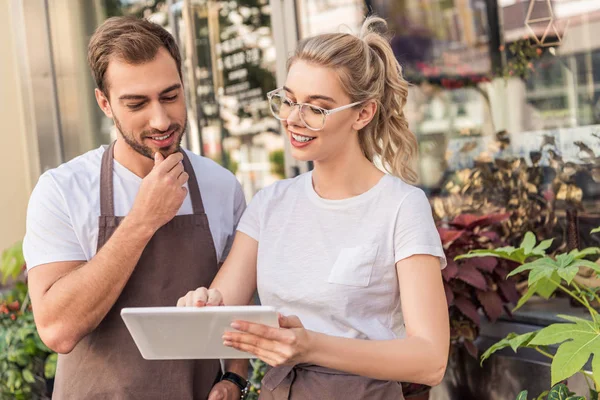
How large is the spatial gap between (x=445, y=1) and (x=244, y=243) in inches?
124

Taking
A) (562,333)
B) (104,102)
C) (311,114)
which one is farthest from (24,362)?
(562,333)

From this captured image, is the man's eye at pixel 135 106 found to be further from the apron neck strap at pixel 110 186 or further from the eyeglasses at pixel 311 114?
Answer: the eyeglasses at pixel 311 114

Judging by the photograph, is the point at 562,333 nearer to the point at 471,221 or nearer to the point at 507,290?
the point at 507,290

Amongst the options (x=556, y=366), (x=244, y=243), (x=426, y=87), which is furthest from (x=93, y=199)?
(x=426, y=87)

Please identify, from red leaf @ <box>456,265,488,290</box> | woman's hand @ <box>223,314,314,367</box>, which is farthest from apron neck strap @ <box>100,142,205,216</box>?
red leaf @ <box>456,265,488,290</box>

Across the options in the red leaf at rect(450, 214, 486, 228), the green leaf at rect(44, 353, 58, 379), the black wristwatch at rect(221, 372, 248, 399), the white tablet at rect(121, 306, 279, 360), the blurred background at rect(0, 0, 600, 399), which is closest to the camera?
the white tablet at rect(121, 306, 279, 360)

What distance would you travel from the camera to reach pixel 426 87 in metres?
4.95

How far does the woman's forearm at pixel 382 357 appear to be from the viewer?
67.6 inches

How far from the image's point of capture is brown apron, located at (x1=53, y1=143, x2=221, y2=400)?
212 centimetres

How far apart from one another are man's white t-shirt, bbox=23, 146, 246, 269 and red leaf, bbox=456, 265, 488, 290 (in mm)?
1112

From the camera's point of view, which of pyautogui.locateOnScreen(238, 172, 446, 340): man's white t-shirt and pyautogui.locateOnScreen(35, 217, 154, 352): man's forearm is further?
pyautogui.locateOnScreen(35, 217, 154, 352): man's forearm

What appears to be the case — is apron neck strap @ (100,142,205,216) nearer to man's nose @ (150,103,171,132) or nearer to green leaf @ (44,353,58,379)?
man's nose @ (150,103,171,132)

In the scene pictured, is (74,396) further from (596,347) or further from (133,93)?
(596,347)

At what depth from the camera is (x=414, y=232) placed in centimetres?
185
